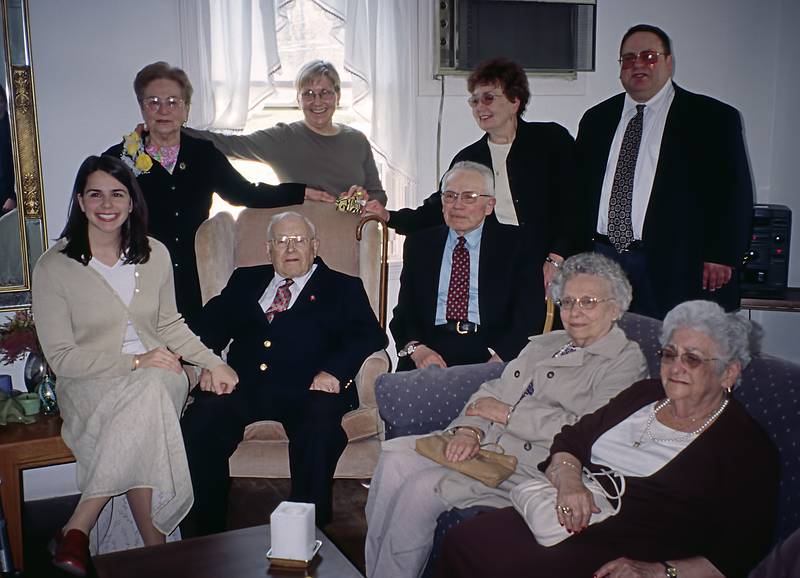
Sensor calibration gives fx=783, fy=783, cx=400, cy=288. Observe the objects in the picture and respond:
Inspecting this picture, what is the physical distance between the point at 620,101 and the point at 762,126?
5.65ft

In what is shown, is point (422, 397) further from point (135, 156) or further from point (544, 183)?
point (135, 156)

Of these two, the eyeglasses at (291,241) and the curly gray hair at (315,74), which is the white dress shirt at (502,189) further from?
the eyeglasses at (291,241)

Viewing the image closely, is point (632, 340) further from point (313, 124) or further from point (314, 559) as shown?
point (313, 124)

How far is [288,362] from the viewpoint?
9.80 ft

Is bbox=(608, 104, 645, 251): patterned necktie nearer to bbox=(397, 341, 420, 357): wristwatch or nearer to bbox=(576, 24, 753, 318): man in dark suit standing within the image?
bbox=(576, 24, 753, 318): man in dark suit standing

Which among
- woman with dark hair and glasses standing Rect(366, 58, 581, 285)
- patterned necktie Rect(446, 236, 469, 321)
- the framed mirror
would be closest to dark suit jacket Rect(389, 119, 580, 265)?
woman with dark hair and glasses standing Rect(366, 58, 581, 285)

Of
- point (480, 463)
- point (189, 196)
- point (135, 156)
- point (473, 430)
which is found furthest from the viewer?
point (189, 196)

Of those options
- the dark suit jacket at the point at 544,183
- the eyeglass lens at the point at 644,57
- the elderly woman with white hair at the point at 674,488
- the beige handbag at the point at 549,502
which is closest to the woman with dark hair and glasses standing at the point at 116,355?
the elderly woman with white hair at the point at 674,488

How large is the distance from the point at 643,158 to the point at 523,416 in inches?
60.2

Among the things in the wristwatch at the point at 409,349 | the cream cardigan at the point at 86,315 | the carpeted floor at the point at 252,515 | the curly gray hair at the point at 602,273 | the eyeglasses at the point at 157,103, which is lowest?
the carpeted floor at the point at 252,515

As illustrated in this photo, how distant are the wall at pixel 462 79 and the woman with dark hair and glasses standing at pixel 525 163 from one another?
0.81 m

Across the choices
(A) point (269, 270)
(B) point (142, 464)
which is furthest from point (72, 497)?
(A) point (269, 270)

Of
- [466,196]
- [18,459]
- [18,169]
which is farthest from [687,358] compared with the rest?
[18,169]

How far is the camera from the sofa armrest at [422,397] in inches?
101
